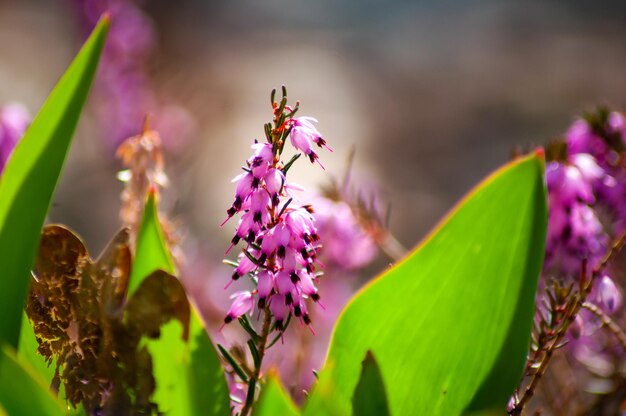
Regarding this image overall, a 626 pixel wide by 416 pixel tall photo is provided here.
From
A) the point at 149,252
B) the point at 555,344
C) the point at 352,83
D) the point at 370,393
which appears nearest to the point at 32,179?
the point at 149,252

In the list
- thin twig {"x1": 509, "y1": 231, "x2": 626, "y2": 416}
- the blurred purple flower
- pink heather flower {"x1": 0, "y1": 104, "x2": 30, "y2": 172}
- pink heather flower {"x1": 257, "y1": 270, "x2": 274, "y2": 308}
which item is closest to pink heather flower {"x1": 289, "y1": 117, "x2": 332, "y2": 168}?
pink heather flower {"x1": 257, "y1": 270, "x2": 274, "y2": 308}

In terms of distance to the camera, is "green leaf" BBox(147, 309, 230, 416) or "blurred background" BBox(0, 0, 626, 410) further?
"blurred background" BBox(0, 0, 626, 410)

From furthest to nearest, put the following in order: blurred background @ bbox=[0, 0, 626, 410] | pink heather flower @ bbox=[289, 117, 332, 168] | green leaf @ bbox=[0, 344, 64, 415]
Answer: blurred background @ bbox=[0, 0, 626, 410] → pink heather flower @ bbox=[289, 117, 332, 168] → green leaf @ bbox=[0, 344, 64, 415]

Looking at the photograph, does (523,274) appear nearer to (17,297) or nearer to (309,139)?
(309,139)

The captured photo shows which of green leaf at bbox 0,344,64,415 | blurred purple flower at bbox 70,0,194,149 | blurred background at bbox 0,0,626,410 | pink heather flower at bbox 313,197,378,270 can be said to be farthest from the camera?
blurred background at bbox 0,0,626,410

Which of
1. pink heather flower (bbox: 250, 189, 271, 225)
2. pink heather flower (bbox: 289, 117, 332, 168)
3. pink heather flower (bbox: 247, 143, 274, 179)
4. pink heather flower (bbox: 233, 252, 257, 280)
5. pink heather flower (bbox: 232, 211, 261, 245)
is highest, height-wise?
pink heather flower (bbox: 289, 117, 332, 168)

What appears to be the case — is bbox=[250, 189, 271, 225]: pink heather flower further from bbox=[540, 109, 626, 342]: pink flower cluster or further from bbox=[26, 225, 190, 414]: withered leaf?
bbox=[540, 109, 626, 342]: pink flower cluster
